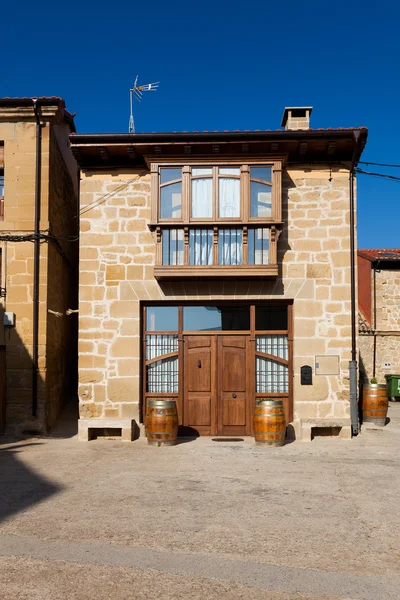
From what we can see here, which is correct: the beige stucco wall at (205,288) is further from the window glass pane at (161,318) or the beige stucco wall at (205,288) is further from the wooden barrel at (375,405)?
the wooden barrel at (375,405)

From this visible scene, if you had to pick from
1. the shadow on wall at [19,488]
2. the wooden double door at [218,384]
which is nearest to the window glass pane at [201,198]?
the wooden double door at [218,384]

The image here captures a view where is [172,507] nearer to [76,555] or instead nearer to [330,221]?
[76,555]

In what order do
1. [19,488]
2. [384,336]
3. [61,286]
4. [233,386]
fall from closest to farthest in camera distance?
[19,488] → [233,386] → [61,286] → [384,336]

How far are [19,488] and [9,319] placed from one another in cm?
499

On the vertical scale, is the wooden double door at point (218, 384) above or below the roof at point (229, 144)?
below

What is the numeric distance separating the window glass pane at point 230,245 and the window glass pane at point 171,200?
3.24 feet

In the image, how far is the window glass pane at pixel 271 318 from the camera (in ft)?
38.8

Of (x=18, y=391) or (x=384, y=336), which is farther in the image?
(x=384, y=336)

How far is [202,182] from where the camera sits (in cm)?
1152

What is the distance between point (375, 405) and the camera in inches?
480

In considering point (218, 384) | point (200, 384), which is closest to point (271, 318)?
point (218, 384)

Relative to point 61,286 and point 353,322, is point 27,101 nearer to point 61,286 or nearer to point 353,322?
point 61,286

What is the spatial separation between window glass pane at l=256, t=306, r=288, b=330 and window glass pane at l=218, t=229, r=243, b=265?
1.15m

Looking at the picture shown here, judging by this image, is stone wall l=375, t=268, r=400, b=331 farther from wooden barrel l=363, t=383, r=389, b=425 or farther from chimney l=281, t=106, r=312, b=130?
chimney l=281, t=106, r=312, b=130
